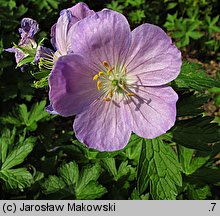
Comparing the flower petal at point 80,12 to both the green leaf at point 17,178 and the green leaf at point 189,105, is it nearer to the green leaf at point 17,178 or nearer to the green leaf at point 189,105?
the green leaf at point 189,105

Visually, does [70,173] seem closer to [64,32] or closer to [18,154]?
[18,154]

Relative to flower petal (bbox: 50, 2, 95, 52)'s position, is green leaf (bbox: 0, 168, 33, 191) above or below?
below

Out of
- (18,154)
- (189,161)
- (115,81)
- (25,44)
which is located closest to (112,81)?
(115,81)

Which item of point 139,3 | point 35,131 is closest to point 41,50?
point 35,131

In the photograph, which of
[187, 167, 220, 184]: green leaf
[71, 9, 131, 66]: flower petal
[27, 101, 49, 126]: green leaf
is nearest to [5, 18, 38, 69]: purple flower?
[71, 9, 131, 66]: flower petal

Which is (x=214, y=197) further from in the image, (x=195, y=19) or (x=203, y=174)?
(x=195, y=19)

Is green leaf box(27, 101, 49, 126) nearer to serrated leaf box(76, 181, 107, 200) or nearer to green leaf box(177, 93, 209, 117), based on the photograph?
serrated leaf box(76, 181, 107, 200)

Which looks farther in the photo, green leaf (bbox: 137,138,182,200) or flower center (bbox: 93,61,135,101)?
green leaf (bbox: 137,138,182,200)
